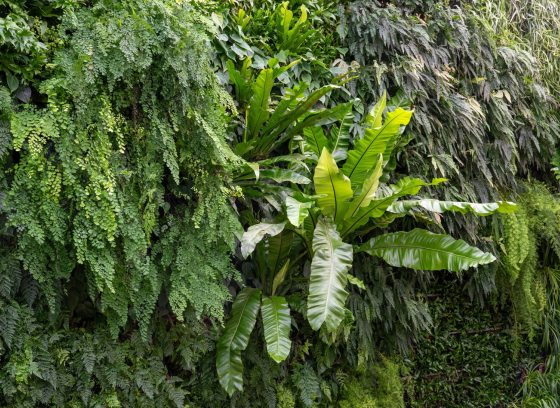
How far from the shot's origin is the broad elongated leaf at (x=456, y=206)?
285 centimetres

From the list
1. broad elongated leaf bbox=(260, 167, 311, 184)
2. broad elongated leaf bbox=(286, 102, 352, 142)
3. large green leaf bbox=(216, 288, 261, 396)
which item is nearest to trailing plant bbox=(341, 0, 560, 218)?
broad elongated leaf bbox=(286, 102, 352, 142)

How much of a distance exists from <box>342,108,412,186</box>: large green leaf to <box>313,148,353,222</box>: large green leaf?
0.21m

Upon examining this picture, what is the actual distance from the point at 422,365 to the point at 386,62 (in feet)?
7.35

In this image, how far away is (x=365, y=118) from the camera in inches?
130

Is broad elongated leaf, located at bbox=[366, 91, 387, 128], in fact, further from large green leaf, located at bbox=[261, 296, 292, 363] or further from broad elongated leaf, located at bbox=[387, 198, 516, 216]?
large green leaf, located at bbox=[261, 296, 292, 363]

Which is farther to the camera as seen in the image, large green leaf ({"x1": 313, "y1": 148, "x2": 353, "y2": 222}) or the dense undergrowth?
large green leaf ({"x1": 313, "y1": 148, "x2": 353, "y2": 222})

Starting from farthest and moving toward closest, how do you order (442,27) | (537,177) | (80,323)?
1. (537,177)
2. (442,27)
3. (80,323)

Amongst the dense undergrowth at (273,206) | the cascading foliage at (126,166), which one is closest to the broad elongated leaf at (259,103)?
the dense undergrowth at (273,206)

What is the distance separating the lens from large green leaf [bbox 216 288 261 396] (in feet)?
8.54

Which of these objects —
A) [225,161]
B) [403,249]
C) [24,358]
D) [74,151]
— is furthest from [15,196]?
[403,249]

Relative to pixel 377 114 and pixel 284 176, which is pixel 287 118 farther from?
pixel 377 114

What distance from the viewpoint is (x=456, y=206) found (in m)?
2.84

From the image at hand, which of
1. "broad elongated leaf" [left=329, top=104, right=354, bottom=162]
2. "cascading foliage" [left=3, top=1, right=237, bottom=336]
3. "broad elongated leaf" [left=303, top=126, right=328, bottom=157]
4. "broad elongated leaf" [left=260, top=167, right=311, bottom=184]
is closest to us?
"cascading foliage" [left=3, top=1, right=237, bottom=336]

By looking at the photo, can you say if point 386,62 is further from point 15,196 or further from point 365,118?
point 15,196
